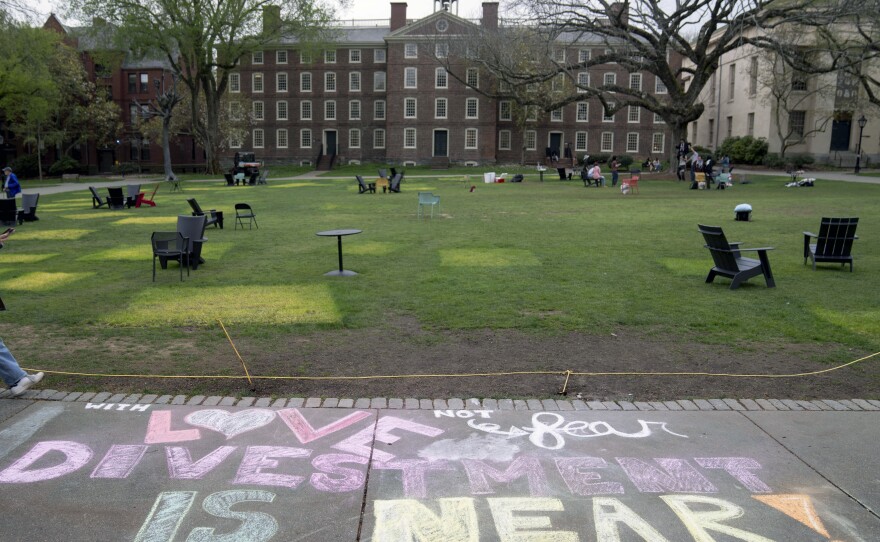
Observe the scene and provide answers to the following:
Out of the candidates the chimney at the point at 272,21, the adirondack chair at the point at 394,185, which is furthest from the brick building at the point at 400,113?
the adirondack chair at the point at 394,185

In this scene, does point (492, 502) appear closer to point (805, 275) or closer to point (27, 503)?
point (27, 503)

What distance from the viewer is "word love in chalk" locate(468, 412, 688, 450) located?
559 cm

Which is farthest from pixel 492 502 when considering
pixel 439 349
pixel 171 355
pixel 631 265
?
pixel 631 265

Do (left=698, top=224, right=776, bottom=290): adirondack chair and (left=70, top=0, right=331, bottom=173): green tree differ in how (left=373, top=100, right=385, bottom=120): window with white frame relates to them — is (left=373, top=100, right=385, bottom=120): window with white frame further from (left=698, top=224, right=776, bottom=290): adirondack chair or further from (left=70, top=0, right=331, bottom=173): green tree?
(left=698, top=224, right=776, bottom=290): adirondack chair

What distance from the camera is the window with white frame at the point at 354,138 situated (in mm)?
74312

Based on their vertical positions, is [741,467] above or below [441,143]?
below

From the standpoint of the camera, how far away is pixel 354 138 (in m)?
74.5

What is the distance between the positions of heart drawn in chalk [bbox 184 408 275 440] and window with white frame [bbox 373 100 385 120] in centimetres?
6986

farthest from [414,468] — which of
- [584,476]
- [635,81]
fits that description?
[635,81]

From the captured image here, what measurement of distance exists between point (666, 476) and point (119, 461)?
12.5 ft

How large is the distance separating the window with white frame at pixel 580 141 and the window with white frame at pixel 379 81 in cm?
2002

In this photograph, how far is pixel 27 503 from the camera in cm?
454

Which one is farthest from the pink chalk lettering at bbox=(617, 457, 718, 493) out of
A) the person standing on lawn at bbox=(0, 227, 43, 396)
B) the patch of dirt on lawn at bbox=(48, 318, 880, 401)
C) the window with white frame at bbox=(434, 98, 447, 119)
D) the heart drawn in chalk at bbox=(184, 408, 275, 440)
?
the window with white frame at bbox=(434, 98, 447, 119)

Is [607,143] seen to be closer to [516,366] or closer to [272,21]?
[272,21]
